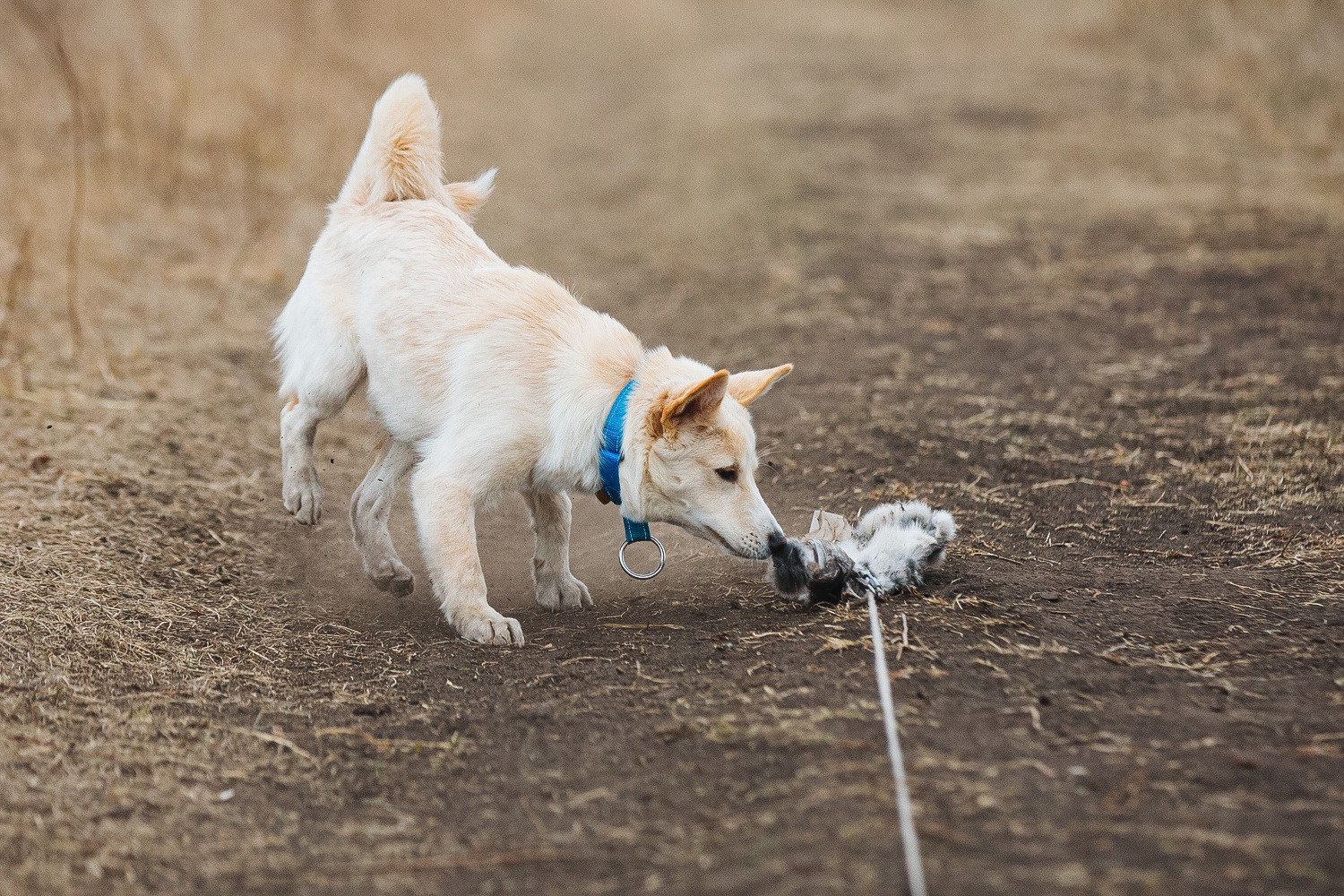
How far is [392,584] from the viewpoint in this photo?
477 centimetres

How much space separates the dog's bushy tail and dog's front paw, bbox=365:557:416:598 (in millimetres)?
1507

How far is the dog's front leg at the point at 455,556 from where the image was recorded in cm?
411

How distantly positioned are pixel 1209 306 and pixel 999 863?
6536mm

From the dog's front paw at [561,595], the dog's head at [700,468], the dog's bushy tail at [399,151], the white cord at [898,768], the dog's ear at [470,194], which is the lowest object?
the dog's front paw at [561,595]

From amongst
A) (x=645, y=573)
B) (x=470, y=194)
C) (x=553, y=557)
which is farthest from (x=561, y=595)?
(x=470, y=194)

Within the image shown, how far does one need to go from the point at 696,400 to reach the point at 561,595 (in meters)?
1.14

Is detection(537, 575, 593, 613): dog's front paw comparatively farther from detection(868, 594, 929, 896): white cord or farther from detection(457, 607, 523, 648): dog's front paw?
detection(868, 594, 929, 896): white cord

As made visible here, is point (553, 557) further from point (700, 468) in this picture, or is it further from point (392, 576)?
point (700, 468)

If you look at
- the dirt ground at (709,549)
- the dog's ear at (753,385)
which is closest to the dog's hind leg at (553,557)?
the dirt ground at (709,549)

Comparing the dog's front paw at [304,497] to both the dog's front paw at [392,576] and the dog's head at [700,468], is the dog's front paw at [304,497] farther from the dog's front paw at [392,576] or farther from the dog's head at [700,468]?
the dog's head at [700,468]

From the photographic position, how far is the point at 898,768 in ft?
9.34

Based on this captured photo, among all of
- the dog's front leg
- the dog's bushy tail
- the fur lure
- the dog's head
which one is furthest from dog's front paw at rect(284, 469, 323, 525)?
the fur lure

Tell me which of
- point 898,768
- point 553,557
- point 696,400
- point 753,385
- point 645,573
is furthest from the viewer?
point 645,573

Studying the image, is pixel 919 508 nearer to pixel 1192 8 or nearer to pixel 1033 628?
pixel 1033 628
